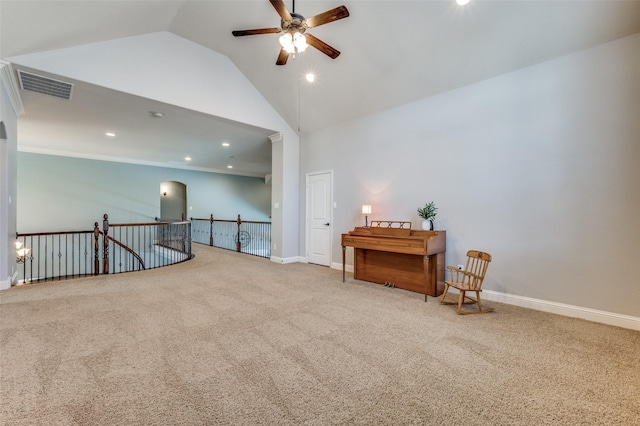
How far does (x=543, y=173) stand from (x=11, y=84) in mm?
7181

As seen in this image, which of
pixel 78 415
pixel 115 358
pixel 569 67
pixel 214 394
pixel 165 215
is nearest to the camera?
pixel 78 415

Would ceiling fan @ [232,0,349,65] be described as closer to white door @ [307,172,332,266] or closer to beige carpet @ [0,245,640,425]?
beige carpet @ [0,245,640,425]

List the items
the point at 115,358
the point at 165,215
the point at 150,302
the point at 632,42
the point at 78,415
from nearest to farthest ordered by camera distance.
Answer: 1. the point at 78,415
2. the point at 115,358
3. the point at 632,42
4. the point at 150,302
5. the point at 165,215

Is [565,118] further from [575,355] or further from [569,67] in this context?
[575,355]

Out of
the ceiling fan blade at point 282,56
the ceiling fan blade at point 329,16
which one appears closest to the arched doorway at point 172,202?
the ceiling fan blade at point 282,56

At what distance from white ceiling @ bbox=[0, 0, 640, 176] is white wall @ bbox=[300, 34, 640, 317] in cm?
31

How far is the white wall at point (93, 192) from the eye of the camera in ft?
26.7

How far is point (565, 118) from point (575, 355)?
2.58 m

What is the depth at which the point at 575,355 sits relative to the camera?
2.33m

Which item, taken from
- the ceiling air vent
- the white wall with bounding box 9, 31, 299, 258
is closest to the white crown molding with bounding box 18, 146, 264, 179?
the ceiling air vent

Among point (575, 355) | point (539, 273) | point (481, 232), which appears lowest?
point (575, 355)

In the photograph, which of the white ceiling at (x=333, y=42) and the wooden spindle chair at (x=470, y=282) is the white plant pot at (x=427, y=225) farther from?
the white ceiling at (x=333, y=42)

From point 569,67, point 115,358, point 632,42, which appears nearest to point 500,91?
point 569,67

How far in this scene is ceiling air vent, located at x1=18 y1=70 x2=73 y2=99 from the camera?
384 cm
